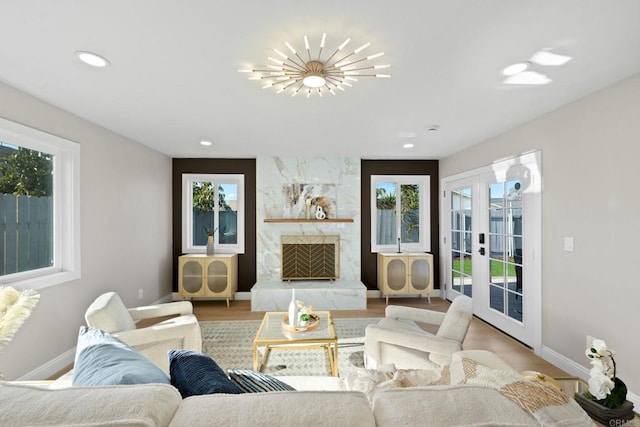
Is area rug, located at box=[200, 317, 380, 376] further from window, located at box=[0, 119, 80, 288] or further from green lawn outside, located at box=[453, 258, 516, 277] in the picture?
green lawn outside, located at box=[453, 258, 516, 277]

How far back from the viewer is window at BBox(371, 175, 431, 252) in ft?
17.8

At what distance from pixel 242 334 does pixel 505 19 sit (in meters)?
3.67

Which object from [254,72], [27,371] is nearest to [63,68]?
[254,72]

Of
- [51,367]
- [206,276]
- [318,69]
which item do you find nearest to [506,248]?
[318,69]

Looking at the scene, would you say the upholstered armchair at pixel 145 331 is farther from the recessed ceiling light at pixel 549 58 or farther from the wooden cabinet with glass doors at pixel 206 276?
the recessed ceiling light at pixel 549 58

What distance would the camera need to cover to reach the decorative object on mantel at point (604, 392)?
1.71m

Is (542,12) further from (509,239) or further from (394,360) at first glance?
(509,239)

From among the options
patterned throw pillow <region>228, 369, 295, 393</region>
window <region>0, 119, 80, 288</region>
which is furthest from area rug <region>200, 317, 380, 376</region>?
window <region>0, 119, 80, 288</region>

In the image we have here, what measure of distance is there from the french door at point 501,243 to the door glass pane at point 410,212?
59 cm

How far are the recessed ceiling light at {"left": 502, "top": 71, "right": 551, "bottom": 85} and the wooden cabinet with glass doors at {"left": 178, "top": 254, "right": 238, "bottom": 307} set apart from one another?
13.6 ft

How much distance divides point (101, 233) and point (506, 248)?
4607mm

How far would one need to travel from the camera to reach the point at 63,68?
2082 mm

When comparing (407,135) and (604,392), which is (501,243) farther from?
(604,392)

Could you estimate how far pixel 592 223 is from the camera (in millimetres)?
2514
